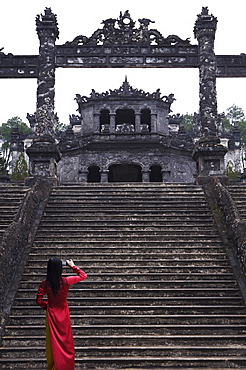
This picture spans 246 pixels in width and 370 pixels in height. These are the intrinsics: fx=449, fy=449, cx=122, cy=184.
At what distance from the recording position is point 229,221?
920cm

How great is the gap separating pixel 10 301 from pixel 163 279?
2.61m

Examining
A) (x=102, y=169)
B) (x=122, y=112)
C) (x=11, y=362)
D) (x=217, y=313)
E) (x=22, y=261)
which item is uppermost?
(x=122, y=112)

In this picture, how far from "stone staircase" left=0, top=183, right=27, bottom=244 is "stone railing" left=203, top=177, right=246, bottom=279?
4615 mm

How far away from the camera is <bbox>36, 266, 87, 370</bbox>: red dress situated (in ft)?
14.8

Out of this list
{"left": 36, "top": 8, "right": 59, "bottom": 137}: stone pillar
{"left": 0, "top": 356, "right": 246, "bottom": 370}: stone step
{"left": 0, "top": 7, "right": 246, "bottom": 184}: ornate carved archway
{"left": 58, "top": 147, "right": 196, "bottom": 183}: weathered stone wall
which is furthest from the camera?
{"left": 58, "top": 147, "right": 196, "bottom": 183}: weathered stone wall

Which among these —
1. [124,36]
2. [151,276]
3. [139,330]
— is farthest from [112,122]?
[139,330]

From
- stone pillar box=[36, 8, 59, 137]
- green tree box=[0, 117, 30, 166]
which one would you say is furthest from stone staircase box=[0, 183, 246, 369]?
green tree box=[0, 117, 30, 166]

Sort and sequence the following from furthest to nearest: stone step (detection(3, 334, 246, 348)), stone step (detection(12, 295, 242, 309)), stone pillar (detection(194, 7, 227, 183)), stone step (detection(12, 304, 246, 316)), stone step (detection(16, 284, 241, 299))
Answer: stone pillar (detection(194, 7, 227, 183)) → stone step (detection(16, 284, 241, 299)) → stone step (detection(12, 295, 242, 309)) → stone step (detection(12, 304, 246, 316)) → stone step (detection(3, 334, 246, 348))

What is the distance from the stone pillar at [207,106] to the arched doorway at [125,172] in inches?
388

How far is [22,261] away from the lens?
8.24 m

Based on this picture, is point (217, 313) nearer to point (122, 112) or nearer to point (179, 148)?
point (179, 148)

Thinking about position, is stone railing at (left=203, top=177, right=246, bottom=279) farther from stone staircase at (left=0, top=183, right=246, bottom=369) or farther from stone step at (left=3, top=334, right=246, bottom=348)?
stone step at (left=3, top=334, right=246, bottom=348)

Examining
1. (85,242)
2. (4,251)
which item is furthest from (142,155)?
(4,251)

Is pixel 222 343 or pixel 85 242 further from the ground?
pixel 85 242
